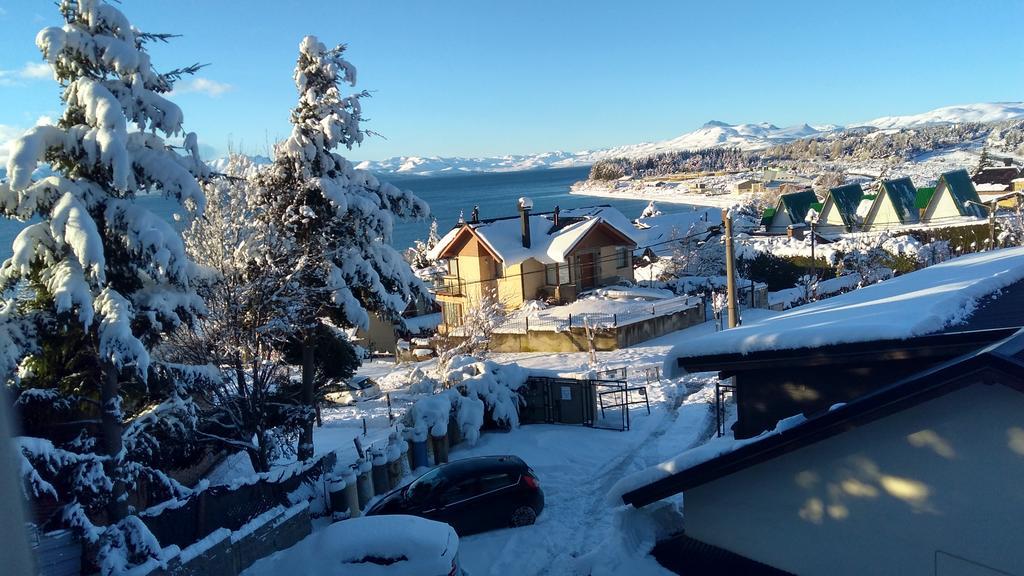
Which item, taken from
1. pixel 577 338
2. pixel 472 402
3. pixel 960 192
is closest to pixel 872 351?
pixel 472 402

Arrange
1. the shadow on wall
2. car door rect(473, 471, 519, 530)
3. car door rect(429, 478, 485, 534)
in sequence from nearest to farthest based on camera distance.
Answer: the shadow on wall < car door rect(429, 478, 485, 534) < car door rect(473, 471, 519, 530)

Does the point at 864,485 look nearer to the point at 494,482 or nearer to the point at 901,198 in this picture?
the point at 494,482

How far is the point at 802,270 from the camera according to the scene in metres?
39.9

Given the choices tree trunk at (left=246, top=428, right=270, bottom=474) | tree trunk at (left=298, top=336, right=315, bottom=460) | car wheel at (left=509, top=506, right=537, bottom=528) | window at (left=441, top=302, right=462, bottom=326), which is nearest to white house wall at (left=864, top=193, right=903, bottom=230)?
window at (left=441, top=302, right=462, bottom=326)

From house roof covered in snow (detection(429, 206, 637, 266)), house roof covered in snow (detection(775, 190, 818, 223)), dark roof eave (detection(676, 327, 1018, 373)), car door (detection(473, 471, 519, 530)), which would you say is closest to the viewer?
dark roof eave (detection(676, 327, 1018, 373))

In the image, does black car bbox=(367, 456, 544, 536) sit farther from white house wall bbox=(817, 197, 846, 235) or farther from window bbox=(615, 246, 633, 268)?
white house wall bbox=(817, 197, 846, 235)

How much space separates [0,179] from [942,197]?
55.6 meters

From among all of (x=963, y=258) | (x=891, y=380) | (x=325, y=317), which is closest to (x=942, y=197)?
(x=963, y=258)

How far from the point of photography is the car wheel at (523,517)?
11109mm

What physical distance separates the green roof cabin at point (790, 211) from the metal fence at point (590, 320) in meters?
32.3

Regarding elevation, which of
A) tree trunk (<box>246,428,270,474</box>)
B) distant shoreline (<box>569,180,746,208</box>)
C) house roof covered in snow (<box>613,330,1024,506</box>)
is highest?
distant shoreline (<box>569,180,746,208</box>)

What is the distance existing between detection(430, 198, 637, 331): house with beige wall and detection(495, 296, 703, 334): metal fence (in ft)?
11.3

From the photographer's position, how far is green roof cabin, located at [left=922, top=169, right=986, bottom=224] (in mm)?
48031

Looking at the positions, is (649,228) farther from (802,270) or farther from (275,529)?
(275,529)
